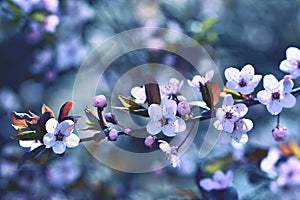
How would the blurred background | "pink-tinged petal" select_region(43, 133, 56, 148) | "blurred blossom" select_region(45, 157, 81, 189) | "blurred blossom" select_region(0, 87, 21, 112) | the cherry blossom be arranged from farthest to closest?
"blurred blossom" select_region(0, 87, 21, 112) < "blurred blossom" select_region(45, 157, 81, 189) < the blurred background < the cherry blossom < "pink-tinged petal" select_region(43, 133, 56, 148)

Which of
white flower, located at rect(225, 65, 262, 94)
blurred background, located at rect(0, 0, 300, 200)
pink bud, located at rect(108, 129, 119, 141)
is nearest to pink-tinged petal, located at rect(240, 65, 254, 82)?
white flower, located at rect(225, 65, 262, 94)

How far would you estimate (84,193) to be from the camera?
2.41m

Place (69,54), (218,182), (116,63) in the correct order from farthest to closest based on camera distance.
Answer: (69,54) < (116,63) < (218,182)

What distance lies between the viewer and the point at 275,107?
120 centimetres

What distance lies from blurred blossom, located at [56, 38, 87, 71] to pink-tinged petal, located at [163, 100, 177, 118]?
135 centimetres

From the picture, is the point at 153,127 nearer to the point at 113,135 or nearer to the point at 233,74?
the point at 113,135

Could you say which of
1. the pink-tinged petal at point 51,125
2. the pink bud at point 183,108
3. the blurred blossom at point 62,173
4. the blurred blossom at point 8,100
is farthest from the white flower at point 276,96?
the blurred blossom at point 8,100

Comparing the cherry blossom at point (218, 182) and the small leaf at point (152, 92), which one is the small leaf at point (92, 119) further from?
the cherry blossom at point (218, 182)

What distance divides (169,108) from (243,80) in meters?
0.16

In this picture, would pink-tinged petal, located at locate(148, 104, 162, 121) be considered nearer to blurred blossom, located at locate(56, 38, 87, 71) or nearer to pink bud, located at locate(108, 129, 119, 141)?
pink bud, located at locate(108, 129, 119, 141)

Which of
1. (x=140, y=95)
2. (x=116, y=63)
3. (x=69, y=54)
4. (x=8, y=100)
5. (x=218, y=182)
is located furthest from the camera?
(x=8, y=100)

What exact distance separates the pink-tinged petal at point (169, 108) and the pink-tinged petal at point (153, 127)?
0.02 m

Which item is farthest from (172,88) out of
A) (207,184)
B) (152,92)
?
(207,184)

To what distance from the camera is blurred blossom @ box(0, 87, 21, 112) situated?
2.78 metres
